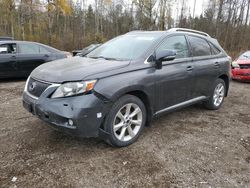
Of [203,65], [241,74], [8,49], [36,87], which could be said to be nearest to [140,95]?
[36,87]

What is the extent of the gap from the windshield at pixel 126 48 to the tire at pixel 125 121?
71cm

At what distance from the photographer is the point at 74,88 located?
9.01 feet

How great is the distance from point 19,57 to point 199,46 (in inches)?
220

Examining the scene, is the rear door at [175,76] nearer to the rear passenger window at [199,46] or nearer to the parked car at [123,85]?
the parked car at [123,85]

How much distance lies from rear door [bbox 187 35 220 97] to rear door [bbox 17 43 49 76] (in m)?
5.33

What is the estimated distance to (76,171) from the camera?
269 cm

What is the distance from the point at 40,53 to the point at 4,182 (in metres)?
6.08

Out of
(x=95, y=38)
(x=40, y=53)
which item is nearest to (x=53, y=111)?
(x=40, y=53)

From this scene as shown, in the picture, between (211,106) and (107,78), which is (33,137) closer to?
(107,78)

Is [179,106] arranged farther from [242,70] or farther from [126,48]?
[242,70]

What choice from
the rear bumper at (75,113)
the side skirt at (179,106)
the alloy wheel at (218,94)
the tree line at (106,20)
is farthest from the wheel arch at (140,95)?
the tree line at (106,20)

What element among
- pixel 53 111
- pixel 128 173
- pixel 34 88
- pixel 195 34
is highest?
pixel 195 34

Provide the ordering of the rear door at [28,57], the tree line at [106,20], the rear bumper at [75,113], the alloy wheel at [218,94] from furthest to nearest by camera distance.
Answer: the tree line at [106,20] → the rear door at [28,57] → the alloy wheel at [218,94] → the rear bumper at [75,113]

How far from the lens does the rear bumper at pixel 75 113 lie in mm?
2684
